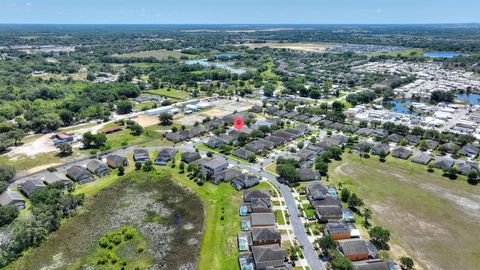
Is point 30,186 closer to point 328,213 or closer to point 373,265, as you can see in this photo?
point 328,213

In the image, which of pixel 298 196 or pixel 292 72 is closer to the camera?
pixel 298 196

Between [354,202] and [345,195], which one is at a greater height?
[354,202]

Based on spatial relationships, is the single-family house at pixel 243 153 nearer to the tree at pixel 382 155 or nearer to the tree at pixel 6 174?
the tree at pixel 382 155

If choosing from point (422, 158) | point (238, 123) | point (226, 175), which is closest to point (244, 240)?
point (226, 175)

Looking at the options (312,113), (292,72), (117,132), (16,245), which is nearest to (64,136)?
(117,132)

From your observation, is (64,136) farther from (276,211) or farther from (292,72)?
(292,72)

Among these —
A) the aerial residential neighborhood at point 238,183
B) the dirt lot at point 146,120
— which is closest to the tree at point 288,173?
the aerial residential neighborhood at point 238,183
